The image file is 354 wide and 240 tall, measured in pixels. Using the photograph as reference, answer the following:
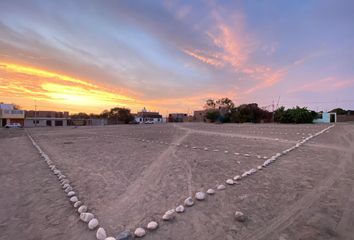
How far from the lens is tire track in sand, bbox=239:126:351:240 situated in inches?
107

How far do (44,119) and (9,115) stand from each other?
27.9 ft

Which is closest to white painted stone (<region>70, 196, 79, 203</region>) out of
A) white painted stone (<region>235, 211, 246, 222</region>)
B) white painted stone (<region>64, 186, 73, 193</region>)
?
white painted stone (<region>64, 186, 73, 193</region>)

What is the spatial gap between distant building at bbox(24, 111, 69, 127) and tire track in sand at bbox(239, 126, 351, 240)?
70.5 m

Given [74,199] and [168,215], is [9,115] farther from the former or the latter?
[168,215]

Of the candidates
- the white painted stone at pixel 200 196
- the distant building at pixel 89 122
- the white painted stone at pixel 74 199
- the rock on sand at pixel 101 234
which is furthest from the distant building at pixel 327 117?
the distant building at pixel 89 122

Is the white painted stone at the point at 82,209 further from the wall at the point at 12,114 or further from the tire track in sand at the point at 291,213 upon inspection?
the wall at the point at 12,114

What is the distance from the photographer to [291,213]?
3.20 meters

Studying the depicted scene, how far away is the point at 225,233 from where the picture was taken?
274cm

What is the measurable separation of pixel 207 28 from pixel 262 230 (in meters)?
15.1

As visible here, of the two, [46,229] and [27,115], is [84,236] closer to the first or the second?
[46,229]

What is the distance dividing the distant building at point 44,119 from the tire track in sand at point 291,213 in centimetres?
7048

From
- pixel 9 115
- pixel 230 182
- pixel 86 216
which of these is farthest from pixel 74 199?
pixel 9 115

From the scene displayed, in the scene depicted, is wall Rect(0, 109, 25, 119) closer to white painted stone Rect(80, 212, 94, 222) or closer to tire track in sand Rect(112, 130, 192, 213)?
tire track in sand Rect(112, 130, 192, 213)

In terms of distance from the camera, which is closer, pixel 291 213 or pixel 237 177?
pixel 291 213
